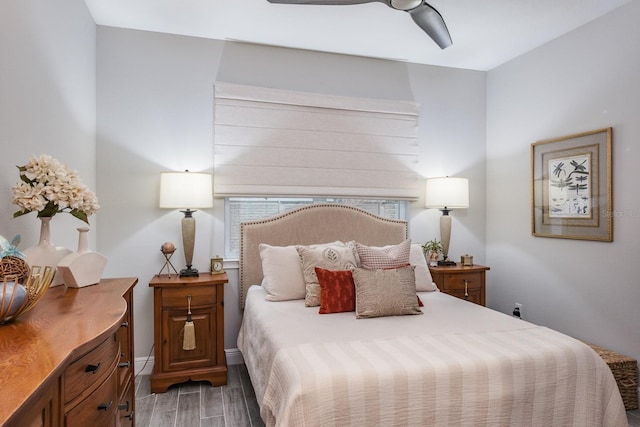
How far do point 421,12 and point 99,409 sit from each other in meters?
2.43

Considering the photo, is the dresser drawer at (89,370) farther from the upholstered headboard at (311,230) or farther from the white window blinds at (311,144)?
the white window blinds at (311,144)

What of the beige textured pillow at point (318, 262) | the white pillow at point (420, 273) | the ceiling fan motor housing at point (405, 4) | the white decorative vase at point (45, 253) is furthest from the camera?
the white pillow at point (420, 273)

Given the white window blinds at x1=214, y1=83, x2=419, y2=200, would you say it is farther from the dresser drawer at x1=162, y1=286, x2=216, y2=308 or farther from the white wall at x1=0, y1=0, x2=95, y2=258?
the white wall at x1=0, y1=0, x2=95, y2=258

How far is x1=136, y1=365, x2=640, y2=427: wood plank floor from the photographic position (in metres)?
2.44

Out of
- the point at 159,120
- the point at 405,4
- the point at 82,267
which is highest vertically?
the point at 405,4

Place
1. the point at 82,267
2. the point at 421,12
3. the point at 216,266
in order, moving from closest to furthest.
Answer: the point at 82,267 → the point at 421,12 → the point at 216,266

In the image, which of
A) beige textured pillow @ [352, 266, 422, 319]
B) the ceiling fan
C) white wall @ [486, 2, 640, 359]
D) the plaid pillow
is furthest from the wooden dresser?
white wall @ [486, 2, 640, 359]

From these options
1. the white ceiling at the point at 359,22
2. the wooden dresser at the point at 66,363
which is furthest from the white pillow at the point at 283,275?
the white ceiling at the point at 359,22

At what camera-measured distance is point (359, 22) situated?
3.05 metres

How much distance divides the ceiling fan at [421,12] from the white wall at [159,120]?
1.27 m

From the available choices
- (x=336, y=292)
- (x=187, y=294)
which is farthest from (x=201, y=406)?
(x=336, y=292)

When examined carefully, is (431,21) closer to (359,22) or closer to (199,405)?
(359,22)

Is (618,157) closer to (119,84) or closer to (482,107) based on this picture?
(482,107)

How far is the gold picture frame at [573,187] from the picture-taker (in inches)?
117
